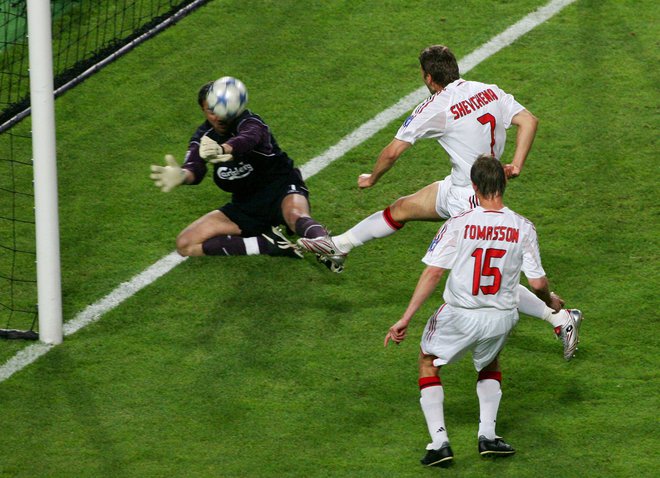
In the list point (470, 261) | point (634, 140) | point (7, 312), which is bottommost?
point (7, 312)

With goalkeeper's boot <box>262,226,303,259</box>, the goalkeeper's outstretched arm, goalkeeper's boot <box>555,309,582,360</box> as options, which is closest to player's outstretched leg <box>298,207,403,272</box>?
goalkeeper's boot <box>262,226,303,259</box>

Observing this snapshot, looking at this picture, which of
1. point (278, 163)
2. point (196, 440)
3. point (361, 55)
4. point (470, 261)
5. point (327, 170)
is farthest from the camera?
point (361, 55)

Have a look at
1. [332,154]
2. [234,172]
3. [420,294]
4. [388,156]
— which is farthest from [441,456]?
[332,154]

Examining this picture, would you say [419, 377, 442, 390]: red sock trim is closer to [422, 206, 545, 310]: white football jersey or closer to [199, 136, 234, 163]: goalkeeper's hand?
[422, 206, 545, 310]: white football jersey

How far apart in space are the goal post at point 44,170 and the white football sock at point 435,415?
108 inches

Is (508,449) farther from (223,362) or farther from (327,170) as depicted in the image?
(327,170)

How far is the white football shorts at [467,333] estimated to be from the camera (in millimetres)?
7086

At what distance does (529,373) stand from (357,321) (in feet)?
4.23

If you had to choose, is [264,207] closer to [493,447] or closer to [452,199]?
[452,199]

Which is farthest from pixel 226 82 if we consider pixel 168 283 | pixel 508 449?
pixel 508 449

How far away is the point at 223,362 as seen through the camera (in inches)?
329

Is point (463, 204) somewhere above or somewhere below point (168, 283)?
above

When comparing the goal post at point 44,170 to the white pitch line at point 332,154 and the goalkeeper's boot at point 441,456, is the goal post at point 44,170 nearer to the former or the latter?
the white pitch line at point 332,154

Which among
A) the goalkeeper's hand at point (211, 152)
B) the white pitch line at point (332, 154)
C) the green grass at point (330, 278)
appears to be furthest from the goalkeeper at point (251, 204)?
the goalkeeper's hand at point (211, 152)
